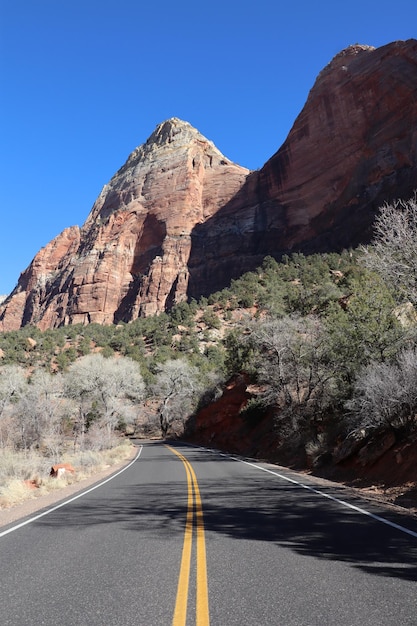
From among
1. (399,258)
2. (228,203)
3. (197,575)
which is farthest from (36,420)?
(228,203)

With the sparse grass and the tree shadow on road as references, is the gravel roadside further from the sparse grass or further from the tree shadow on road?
the tree shadow on road

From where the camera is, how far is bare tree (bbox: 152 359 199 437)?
4953 centimetres

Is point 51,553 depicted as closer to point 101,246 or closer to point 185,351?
point 185,351

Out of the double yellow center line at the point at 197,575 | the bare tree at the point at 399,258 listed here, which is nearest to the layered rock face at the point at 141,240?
the bare tree at the point at 399,258

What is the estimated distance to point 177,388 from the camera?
4981 centimetres

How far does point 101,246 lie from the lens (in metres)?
121

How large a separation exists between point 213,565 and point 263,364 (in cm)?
2185

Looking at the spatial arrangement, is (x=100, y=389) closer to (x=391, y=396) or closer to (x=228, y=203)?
(x=391, y=396)

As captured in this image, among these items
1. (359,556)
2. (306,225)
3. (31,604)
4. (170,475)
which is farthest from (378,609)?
(306,225)

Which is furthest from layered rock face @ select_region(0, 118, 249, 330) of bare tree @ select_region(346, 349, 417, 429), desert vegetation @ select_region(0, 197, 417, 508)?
bare tree @ select_region(346, 349, 417, 429)

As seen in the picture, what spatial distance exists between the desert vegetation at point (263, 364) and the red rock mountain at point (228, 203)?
14424 millimetres

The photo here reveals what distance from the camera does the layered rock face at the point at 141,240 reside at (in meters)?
108

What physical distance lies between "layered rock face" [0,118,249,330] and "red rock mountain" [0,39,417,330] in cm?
34

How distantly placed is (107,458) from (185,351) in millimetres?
40174
